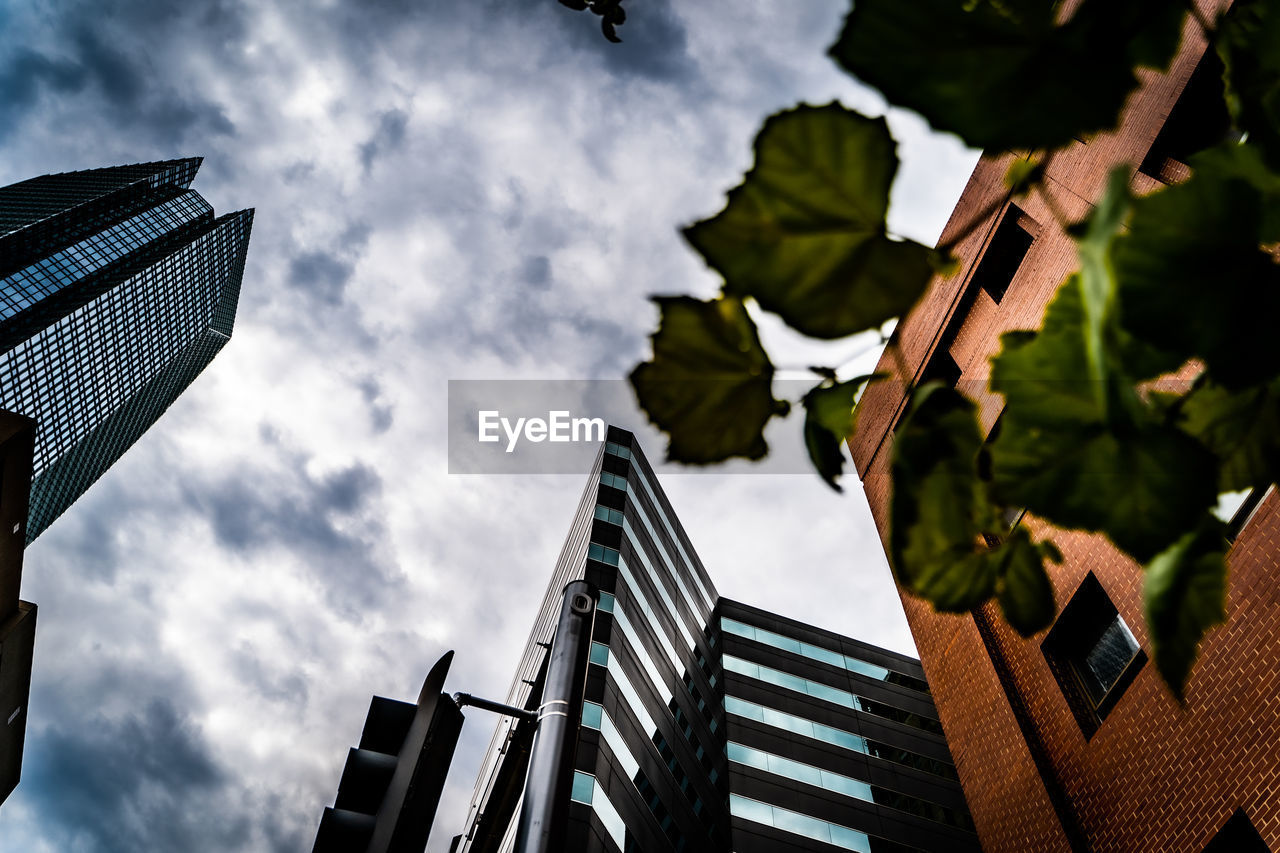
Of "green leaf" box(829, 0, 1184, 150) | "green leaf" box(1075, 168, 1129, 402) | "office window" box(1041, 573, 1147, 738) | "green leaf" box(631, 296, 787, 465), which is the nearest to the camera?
"green leaf" box(1075, 168, 1129, 402)

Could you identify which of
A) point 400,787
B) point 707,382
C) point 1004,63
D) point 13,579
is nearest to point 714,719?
point 13,579

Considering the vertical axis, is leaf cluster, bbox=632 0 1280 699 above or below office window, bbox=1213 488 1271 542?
below

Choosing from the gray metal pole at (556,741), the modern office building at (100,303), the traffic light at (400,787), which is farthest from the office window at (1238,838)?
the modern office building at (100,303)

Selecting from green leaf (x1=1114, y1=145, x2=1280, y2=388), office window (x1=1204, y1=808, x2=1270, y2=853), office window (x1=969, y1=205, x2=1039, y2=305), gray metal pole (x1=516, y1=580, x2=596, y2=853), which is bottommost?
green leaf (x1=1114, y1=145, x2=1280, y2=388)

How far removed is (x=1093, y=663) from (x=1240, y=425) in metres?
10.8

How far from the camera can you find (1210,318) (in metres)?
0.59

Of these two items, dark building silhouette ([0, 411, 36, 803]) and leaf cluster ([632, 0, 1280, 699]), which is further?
dark building silhouette ([0, 411, 36, 803])

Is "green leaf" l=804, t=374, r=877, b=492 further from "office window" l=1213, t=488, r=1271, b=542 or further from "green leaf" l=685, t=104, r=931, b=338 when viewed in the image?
"office window" l=1213, t=488, r=1271, b=542

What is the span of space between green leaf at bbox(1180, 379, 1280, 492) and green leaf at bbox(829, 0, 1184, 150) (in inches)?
16.3

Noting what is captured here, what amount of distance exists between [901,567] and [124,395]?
133265 mm

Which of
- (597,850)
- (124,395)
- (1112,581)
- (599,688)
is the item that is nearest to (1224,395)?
(1112,581)

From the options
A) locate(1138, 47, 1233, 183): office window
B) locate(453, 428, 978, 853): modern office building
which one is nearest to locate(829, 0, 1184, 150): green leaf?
locate(1138, 47, 1233, 183): office window

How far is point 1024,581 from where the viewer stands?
80 cm

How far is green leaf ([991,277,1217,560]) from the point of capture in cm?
63
